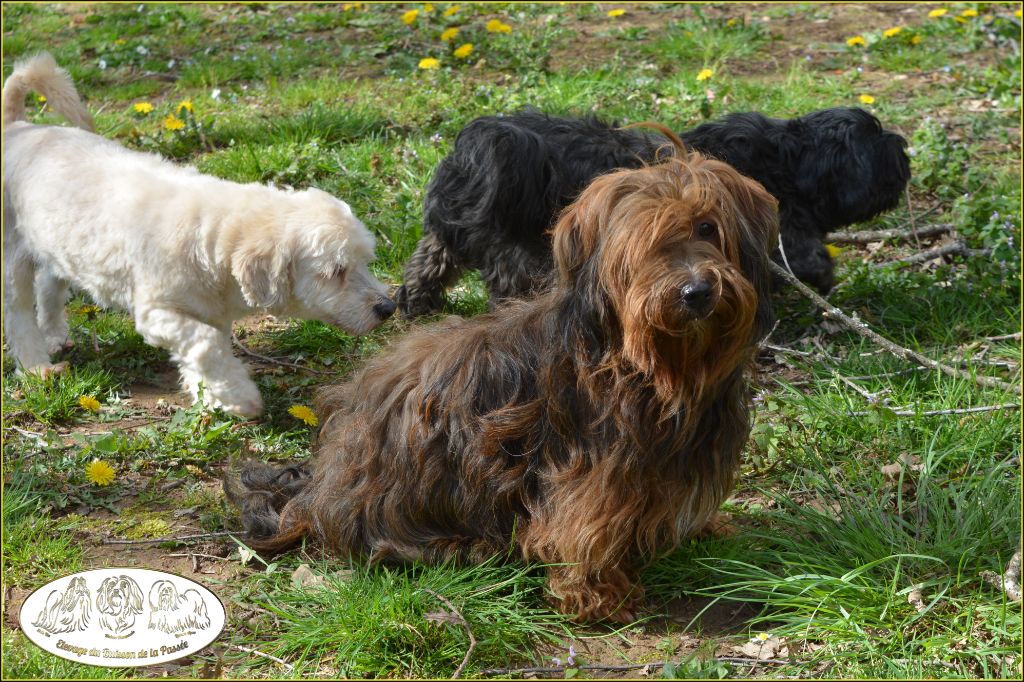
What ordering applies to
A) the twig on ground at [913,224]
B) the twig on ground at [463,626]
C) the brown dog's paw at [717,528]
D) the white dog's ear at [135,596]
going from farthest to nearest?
the twig on ground at [913,224]
the brown dog's paw at [717,528]
the white dog's ear at [135,596]
the twig on ground at [463,626]

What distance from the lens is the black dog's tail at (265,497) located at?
344 centimetres

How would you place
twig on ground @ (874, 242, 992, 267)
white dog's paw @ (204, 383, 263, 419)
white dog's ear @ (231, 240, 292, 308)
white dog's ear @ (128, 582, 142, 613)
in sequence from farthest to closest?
twig on ground @ (874, 242, 992, 267) → white dog's paw @ (204, 383, 263, 419) → white dog's ear @ (231, 240, 292, 308) → white dog's ear @ (128, 582, 142, 613)

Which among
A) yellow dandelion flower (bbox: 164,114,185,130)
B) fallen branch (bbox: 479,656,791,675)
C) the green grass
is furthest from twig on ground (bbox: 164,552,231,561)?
yellow dandelion flower (bbox: 164,114,185,130)

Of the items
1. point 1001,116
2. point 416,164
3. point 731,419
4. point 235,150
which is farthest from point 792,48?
point 731,419

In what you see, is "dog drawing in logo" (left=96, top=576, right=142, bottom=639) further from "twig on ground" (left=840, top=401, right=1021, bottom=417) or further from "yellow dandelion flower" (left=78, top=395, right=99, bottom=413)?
"twig on ground" (left=840, top=401, right=1021, bottom=417)

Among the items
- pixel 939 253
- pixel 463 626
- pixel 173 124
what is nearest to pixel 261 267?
pixel 463 626

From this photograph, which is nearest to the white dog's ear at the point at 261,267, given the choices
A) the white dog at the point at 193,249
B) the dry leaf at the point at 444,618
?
the white dog at the point at 193,249

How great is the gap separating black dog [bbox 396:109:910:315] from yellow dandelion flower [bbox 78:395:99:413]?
1.47 m

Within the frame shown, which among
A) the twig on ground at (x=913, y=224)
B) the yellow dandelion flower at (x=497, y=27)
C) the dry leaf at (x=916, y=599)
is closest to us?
the dry leaf at (x=916, y=599)

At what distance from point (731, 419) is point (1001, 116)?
467 cm

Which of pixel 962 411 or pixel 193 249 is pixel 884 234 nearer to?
pixel 962 411

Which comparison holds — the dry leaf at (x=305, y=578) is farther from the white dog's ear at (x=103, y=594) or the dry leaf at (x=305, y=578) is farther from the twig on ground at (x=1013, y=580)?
the twig on ground at (x=1013, y=580)

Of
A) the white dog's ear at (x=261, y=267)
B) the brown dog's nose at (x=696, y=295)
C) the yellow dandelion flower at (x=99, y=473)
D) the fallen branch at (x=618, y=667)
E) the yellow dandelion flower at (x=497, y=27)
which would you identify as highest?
the yellow dandelion flower at (x=497, y=27)

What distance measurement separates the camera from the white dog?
13.5 feet
